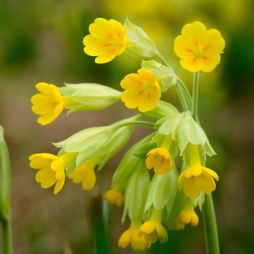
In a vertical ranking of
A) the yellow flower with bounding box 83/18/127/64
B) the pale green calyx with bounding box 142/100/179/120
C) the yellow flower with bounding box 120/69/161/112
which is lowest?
the pale green calyx with bounding box 142/100/179/120

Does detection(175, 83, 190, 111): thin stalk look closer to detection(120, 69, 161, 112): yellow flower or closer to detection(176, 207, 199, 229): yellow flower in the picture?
detection(120, 69, 161, 112): yellow flower

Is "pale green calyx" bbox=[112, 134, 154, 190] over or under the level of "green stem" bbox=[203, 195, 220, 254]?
over

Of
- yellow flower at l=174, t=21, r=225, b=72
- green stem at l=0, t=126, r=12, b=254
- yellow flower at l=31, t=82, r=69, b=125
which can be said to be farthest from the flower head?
green stem at l=0, t=126, r=12, b=254

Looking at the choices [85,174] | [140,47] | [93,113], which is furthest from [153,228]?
[93,113]

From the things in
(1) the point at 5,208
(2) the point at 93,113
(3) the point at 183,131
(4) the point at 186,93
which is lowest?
(1) the point at 5,208

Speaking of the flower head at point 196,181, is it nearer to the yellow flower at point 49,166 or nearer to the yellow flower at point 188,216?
the yellow flower at point 188,216

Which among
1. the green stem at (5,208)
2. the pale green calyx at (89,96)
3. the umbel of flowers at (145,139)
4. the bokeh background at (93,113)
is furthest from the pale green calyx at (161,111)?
the bokeh background at (93,113)

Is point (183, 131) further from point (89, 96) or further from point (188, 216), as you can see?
point (89, 96)
